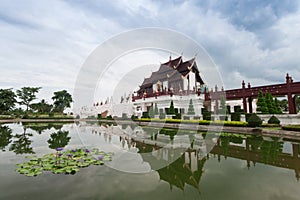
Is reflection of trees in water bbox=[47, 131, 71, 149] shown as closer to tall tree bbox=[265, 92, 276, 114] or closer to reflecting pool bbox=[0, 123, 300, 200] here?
reflecting pool bbox=[0, 123, 300, 200]

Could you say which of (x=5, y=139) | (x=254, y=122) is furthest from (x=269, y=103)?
(x=5, y=139)

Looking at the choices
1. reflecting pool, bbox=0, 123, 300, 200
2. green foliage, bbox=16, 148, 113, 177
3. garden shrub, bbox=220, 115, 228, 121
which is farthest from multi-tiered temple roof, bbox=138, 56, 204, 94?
green foliage, bbox=16, 148, 113, 177

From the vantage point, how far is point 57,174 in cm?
495

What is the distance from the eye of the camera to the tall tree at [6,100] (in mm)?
43094

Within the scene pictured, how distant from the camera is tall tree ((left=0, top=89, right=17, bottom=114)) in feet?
141

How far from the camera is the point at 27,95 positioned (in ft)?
153

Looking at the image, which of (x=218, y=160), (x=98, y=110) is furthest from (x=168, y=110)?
(x=98, y=110)

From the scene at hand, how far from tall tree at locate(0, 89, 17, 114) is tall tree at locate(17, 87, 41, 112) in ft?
5.92

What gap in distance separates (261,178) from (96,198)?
156 inches

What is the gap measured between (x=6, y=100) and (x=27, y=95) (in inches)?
176

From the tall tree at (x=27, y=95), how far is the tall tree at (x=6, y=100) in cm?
180

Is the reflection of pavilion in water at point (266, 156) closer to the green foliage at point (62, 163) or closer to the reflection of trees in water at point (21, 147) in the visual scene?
the green foliage at point (62, 163)

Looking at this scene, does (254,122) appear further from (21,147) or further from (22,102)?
(22,102)

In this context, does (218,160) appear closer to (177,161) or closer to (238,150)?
(177,161)
